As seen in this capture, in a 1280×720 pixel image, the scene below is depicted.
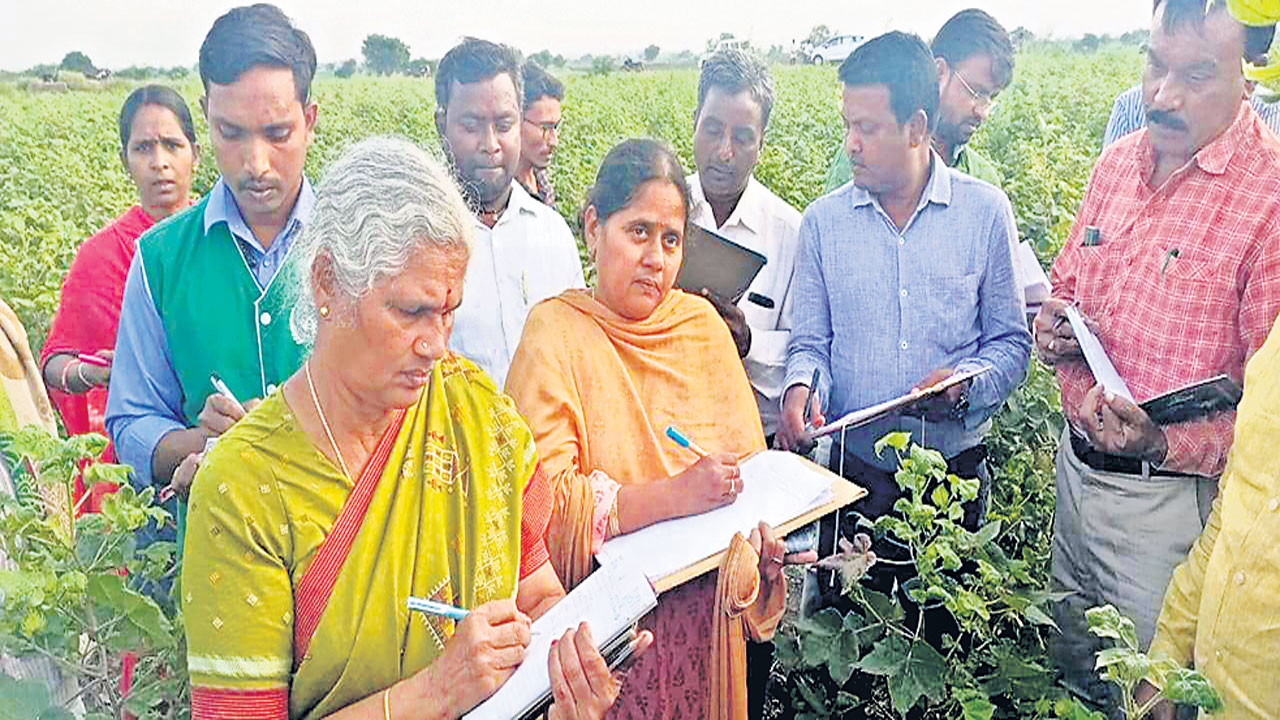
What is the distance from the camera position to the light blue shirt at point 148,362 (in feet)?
7.04

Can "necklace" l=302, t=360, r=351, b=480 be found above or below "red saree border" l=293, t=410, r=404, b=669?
above

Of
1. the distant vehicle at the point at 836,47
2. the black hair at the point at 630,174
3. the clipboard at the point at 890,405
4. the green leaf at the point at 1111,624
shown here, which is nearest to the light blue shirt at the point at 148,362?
the black hair at the point at 630,174

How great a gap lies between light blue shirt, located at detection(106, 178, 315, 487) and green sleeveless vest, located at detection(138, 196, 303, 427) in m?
0.02

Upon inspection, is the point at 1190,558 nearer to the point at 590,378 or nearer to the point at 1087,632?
the point at 1087,632

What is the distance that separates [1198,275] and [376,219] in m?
1.72

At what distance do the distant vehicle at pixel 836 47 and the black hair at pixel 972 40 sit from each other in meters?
0.54

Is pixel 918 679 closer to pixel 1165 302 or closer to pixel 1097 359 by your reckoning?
pixel 1097 359

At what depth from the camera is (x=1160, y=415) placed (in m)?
2.40

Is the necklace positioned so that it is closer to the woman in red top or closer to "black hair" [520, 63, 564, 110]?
the woman in red top

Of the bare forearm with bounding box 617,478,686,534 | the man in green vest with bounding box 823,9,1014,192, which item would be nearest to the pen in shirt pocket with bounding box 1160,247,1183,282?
the bare forearm with bounding box 617,478,686,534

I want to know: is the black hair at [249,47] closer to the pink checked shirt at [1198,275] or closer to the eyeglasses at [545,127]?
the eyeglasses at [545,127]

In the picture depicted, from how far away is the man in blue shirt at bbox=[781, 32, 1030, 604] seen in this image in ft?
9.17

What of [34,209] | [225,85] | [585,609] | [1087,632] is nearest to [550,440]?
[585,609]

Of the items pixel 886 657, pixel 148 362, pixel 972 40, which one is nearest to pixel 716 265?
pixel 886 657
